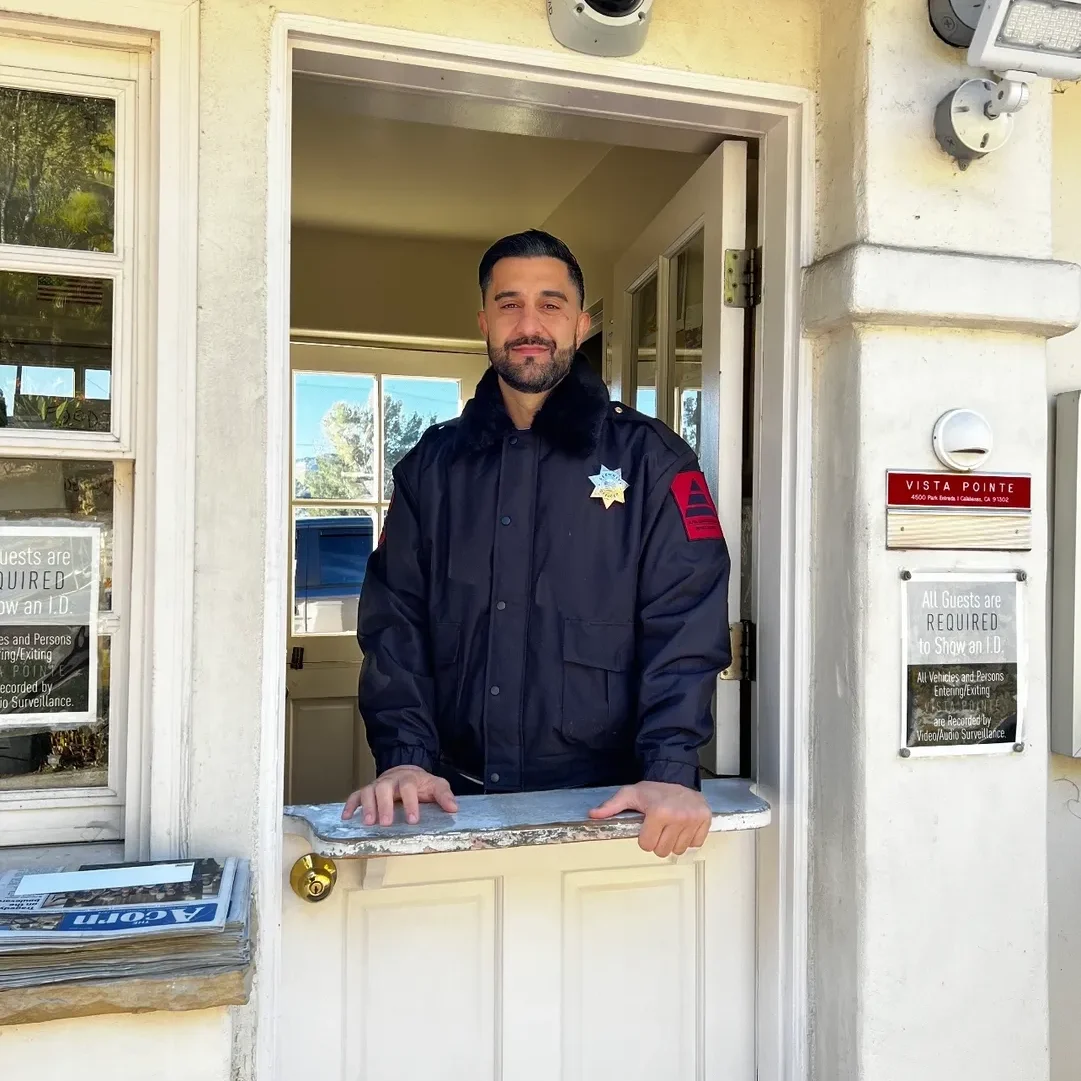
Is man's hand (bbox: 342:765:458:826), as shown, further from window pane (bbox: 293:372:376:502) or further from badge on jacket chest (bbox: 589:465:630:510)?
window pane (bbox: 293:372:376:502)

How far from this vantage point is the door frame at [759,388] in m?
1.48

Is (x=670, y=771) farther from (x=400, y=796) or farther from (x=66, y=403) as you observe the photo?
(x=66, y=403)

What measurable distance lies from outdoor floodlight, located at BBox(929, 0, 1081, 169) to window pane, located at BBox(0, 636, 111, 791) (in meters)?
1.67

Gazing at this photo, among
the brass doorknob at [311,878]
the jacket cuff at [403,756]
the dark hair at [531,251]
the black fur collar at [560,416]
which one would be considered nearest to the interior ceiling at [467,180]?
the dark hair at [531,251]

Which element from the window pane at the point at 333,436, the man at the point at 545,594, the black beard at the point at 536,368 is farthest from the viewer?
the window pane at the point at 333,436

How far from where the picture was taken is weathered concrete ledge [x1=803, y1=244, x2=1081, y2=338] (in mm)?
1534

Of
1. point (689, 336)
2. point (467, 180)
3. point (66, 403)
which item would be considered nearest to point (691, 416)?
point (689, 336)

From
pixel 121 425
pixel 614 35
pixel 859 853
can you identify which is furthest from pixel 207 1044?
pixel 614 35

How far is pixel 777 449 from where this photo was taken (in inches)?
69.4

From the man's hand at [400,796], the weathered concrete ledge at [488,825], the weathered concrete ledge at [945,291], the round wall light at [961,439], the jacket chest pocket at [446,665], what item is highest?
the weathered concrete ledge at [945,291]

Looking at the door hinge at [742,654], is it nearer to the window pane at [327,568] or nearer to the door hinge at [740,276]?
the door hinge at [740,276]

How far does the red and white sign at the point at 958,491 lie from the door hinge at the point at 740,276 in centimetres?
52

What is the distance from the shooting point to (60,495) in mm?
1453

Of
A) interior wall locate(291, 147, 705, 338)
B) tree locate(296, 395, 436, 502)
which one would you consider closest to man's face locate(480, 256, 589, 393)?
interior wall locate(291, 147, 705, 338)
